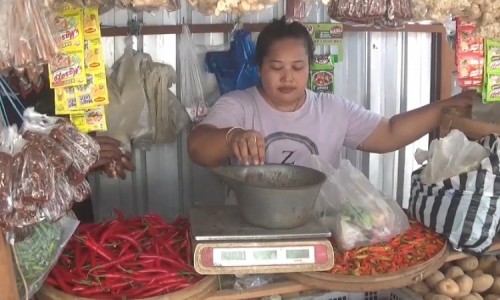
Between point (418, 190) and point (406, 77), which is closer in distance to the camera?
point (418, 190)

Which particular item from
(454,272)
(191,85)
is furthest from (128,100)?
(454,272)

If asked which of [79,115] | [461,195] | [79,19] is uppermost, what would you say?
[79,19]

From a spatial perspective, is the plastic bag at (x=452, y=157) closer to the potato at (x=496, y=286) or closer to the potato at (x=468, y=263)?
the potato at (x=468, y=263)

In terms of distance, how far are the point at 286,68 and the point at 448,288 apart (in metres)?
1.04

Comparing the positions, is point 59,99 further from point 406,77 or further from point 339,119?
point 406,77

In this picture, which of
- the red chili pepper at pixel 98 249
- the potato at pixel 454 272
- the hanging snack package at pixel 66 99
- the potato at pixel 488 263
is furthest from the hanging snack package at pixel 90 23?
the potato at pixel 488 263

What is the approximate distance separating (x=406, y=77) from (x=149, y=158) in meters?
1.46

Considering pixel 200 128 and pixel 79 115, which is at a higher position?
pixel 79 115

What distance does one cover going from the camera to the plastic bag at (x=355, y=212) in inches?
72.2

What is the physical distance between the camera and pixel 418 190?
2082 mm

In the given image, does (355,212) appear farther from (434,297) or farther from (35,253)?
(35,253)

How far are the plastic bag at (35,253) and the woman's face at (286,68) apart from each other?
3.84 ft

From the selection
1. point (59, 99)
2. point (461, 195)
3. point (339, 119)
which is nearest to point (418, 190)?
point (461, 195)

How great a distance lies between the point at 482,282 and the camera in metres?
2.07
